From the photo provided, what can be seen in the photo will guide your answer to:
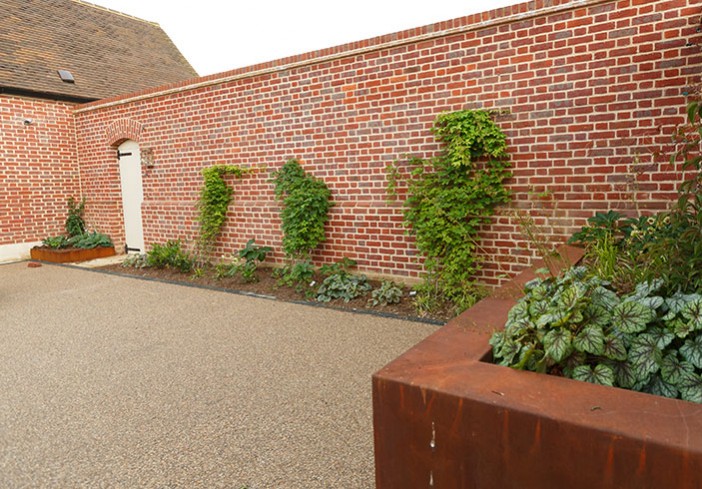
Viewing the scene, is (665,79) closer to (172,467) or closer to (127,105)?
(172,467)

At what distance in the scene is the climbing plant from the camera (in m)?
4.96

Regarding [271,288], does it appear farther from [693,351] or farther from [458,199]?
[693,351]

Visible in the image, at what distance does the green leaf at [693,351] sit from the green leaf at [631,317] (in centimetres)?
13

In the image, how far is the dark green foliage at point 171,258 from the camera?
778 cm

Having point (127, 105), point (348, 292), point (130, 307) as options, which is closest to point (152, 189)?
point (127, 105)

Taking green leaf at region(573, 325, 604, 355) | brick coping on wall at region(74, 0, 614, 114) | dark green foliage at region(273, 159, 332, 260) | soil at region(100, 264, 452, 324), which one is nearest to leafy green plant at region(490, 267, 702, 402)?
green leaf at region(573, 325, 604, 355)

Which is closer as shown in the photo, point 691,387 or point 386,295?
point 691,387

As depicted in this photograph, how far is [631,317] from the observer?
1.79 m

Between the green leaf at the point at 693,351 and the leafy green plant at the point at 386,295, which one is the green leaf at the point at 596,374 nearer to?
the green leaf at the point at 693,351

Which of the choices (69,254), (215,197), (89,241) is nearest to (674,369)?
(215,197)

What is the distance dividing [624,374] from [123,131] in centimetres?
936

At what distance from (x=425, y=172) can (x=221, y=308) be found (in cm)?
275

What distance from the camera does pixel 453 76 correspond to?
530cm

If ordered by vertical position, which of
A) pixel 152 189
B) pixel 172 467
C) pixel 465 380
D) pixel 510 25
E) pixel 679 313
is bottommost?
pixel 172 467
